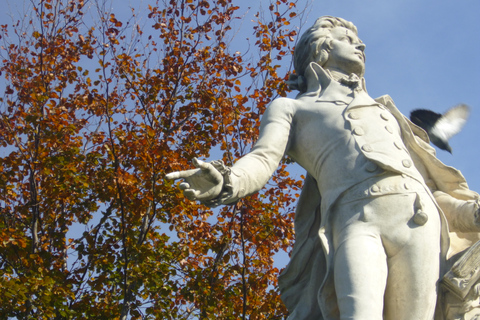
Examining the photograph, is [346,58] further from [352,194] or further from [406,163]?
[352,194]

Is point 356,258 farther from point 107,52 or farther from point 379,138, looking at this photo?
point 107,52

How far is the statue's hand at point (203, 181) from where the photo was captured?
3.57 m

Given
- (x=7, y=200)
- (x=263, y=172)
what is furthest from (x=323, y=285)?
(x=7, y=200)

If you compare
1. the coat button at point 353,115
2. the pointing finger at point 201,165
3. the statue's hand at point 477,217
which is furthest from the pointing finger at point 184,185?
the statue's hand at point 477,217

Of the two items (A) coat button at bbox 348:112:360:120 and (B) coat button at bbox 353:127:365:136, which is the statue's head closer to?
(A) coat button at bbox 348:112:360:120

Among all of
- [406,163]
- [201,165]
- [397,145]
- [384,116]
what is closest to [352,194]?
[406,163]

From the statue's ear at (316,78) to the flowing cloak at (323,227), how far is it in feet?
1.45

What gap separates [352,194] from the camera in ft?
13.3

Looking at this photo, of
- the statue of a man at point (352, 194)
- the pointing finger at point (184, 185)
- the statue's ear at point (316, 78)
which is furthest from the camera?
the statue's ear at point (316, 78)

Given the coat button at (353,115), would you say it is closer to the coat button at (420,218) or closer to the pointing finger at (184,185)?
the coat button at (420,218)

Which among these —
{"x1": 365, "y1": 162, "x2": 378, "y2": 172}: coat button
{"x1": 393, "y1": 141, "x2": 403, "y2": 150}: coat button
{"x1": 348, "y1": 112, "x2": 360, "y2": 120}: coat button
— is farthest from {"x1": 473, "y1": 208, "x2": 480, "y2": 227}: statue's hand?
{"x1": 348, "y1": 112, "x2": 360, "y2": 120}: coat button

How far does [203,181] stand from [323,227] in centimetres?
90

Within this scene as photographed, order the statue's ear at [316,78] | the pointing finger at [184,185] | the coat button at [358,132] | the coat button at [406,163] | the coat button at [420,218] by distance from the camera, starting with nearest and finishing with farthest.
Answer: the pointing finger at [184,185] < the coat button at [420,218] < the coat button at [406,163] < the coat button at [358,132] < the statue's ear at [316,78]

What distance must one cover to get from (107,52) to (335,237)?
8754mm
